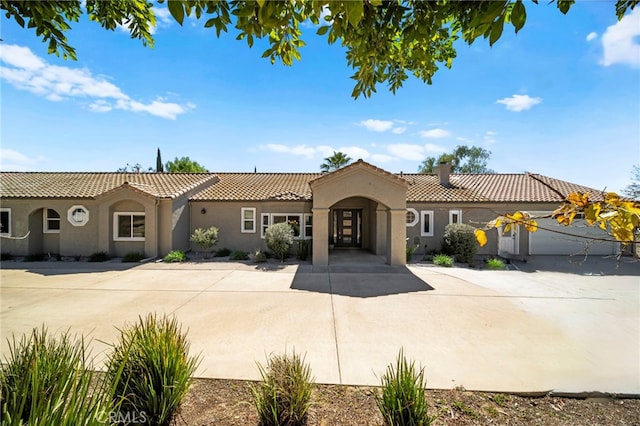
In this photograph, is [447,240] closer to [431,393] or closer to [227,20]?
[431,393]

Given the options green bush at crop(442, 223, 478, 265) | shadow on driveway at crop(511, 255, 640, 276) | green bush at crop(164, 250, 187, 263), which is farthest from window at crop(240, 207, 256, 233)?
shadow on driveway at crop(511, 255, 640, 276)

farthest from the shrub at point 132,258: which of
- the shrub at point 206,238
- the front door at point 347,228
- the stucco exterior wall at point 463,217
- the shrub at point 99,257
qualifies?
the stucco exterior wall at point 463,217

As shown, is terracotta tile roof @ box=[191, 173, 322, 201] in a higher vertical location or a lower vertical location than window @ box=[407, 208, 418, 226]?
higher

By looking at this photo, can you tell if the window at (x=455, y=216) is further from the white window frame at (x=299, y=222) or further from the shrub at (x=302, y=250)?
the shrub at (x=302, y=250)

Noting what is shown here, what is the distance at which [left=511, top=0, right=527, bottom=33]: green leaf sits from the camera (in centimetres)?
240

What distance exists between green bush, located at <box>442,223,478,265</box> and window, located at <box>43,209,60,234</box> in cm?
2420

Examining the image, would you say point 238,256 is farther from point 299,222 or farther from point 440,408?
point 440,408

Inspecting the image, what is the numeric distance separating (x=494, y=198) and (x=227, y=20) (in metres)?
20.2

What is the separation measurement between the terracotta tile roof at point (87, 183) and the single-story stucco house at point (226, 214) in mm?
67

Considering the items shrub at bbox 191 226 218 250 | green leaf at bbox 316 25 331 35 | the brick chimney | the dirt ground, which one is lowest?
the dirt ground

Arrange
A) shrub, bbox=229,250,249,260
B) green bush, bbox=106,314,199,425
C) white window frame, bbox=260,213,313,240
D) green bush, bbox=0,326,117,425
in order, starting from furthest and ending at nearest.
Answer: white window frame, bbox=260,213,313,240, shrub, bbox=229,250,249,260, green bush, bbox=106,314,199,425, green bush, bbox=0,326,117,425

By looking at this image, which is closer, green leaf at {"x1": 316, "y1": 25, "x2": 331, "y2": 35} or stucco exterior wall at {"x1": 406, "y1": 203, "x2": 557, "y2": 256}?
green leaf at {"x1": 316, "y1": 25, "x2": 331, "y2": 35}

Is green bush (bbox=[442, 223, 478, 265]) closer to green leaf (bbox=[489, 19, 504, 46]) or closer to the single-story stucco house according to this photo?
the single-story stucco house

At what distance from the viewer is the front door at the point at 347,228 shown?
2152cm
